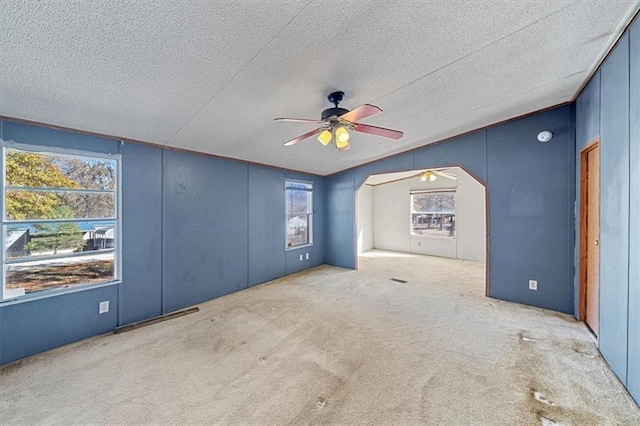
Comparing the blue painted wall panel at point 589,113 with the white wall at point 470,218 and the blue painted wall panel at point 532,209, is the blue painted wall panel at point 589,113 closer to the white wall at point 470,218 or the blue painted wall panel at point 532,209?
the blue painted wall panel at point 532,209

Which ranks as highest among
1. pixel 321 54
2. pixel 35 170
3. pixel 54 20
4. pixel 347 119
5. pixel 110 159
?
pixel 321 54

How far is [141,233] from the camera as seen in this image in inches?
127

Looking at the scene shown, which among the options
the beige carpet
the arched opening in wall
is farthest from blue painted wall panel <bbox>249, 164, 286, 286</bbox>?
the arched opening in wall

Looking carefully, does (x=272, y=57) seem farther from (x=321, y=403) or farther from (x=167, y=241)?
(x=167, y=241)

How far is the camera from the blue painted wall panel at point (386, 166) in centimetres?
496

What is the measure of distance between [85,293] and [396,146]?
486 cm

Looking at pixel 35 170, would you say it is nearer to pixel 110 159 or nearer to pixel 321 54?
pixel 110 159

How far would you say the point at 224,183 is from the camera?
13.8 feet

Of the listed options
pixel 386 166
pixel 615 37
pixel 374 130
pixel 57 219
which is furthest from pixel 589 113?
pixel 57 219

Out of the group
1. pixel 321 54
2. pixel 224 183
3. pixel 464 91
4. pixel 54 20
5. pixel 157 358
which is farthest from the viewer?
pixel 224 183

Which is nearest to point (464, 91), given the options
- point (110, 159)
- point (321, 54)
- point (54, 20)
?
point (321, 54)

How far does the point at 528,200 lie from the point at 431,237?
12.8ft

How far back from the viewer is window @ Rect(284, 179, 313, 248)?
5.49 m

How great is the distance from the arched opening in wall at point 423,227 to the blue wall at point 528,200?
1156 millimetres
